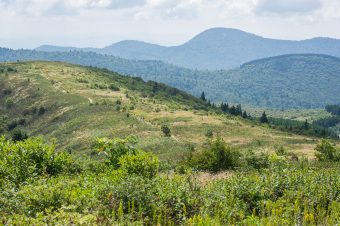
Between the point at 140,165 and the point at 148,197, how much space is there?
15.4 ft

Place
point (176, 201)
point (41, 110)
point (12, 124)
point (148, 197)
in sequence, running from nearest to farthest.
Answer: point (148, 197)
point (176, 201)
point (12, 124)
point (41, 110)

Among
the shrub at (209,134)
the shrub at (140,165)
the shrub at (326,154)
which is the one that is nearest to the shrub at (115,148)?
the shrub at (140,165)

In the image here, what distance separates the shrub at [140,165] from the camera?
1886 cm

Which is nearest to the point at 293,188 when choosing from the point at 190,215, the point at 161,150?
the point at 190,215

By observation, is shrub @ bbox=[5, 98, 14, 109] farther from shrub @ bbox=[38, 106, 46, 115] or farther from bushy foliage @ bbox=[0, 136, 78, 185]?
bushy foliage @ bbox=[0, 136, 78, 185]

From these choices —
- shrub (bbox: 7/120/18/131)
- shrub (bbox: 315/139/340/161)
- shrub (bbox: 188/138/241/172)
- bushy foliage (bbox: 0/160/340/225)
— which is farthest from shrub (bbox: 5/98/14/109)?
bushy foliage (bbox: 0/160/340/225)

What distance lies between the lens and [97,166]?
22516mm

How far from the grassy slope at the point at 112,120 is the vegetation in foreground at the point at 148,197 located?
27833mm

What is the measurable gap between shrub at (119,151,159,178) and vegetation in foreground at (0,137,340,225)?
0.05 meters

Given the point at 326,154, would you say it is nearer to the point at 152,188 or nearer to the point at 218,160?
the point at 218,160

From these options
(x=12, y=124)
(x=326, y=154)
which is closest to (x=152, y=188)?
(x=326, y=154)

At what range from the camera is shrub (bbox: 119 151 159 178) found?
61.9 ft

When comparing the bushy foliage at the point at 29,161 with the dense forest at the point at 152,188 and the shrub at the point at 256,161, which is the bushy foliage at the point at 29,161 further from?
the shrub at the point at 256,161

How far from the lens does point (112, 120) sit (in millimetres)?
74062
